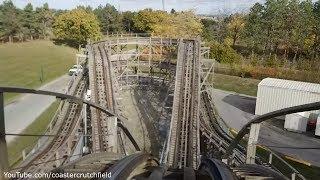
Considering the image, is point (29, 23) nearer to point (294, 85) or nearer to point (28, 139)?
point (28, 139)

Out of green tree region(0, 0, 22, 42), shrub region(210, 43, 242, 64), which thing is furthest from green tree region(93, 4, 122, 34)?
shrub region(210, 43, 242, 64)

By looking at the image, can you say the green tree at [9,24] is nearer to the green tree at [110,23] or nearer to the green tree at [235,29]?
the green tree at [110,23]

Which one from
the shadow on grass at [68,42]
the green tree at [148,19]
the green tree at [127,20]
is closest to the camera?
the shadow on grass at [68,42]

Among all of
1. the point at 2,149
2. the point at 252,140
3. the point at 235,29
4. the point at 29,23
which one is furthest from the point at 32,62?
the point at 2,149

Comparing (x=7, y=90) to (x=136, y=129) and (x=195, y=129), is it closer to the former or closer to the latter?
(x=195, y=129)

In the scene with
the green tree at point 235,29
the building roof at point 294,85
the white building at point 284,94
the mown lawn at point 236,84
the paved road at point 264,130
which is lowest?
the paved road at point 264,130

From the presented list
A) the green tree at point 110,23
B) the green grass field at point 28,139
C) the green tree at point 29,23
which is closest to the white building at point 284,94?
the green grass field at point 28,139

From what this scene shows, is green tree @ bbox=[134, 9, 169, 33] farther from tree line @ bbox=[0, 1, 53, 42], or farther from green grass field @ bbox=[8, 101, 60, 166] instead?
green grass field @ bbox=[8, 101, 60, 166]
